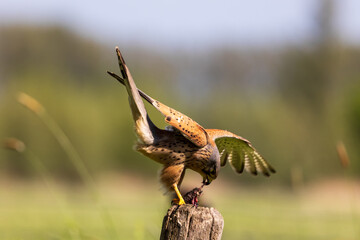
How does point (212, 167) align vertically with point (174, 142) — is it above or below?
below

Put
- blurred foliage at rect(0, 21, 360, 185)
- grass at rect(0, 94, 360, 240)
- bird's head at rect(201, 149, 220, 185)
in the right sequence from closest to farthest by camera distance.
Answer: bird's head at rect(201, 149, 220, 185) < grass at rect(0, 94, 360, 240) < blurred foliage at rect(0, 21, 360, 185)

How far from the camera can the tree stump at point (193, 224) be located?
300 cm

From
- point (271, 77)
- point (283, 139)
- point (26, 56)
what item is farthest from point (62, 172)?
point (271, 77)

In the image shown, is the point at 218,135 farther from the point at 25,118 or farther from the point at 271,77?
the point at 271,77

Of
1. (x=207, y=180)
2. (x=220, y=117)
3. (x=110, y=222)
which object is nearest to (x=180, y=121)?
(x=207, y=180)

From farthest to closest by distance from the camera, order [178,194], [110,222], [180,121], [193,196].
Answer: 1. [110,222]
2. [180,121]
3. [178,194]
4. [193,196]

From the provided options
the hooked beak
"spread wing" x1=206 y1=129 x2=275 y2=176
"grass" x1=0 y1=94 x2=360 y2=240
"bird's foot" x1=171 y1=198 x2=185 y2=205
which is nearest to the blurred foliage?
"grass" x1=0 y1=94 x2=360 y2=240

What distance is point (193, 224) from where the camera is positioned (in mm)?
3002

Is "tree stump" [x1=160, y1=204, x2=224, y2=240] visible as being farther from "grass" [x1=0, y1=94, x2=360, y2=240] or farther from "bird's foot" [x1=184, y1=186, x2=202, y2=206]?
"grass" [x1=0, y1=94, x2=360, y2=240]

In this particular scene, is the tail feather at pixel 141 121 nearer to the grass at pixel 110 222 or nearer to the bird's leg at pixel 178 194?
the bird's leg at pixel 178 194

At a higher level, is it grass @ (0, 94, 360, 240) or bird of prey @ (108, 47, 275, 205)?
bird of prey @ (108, 47, 275, 205)

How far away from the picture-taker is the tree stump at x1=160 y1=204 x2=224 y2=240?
300 centimetres

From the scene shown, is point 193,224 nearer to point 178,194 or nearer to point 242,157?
point 178,194

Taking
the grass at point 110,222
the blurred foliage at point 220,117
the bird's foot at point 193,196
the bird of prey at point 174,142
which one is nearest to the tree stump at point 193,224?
the bird's foot at point 193,196
